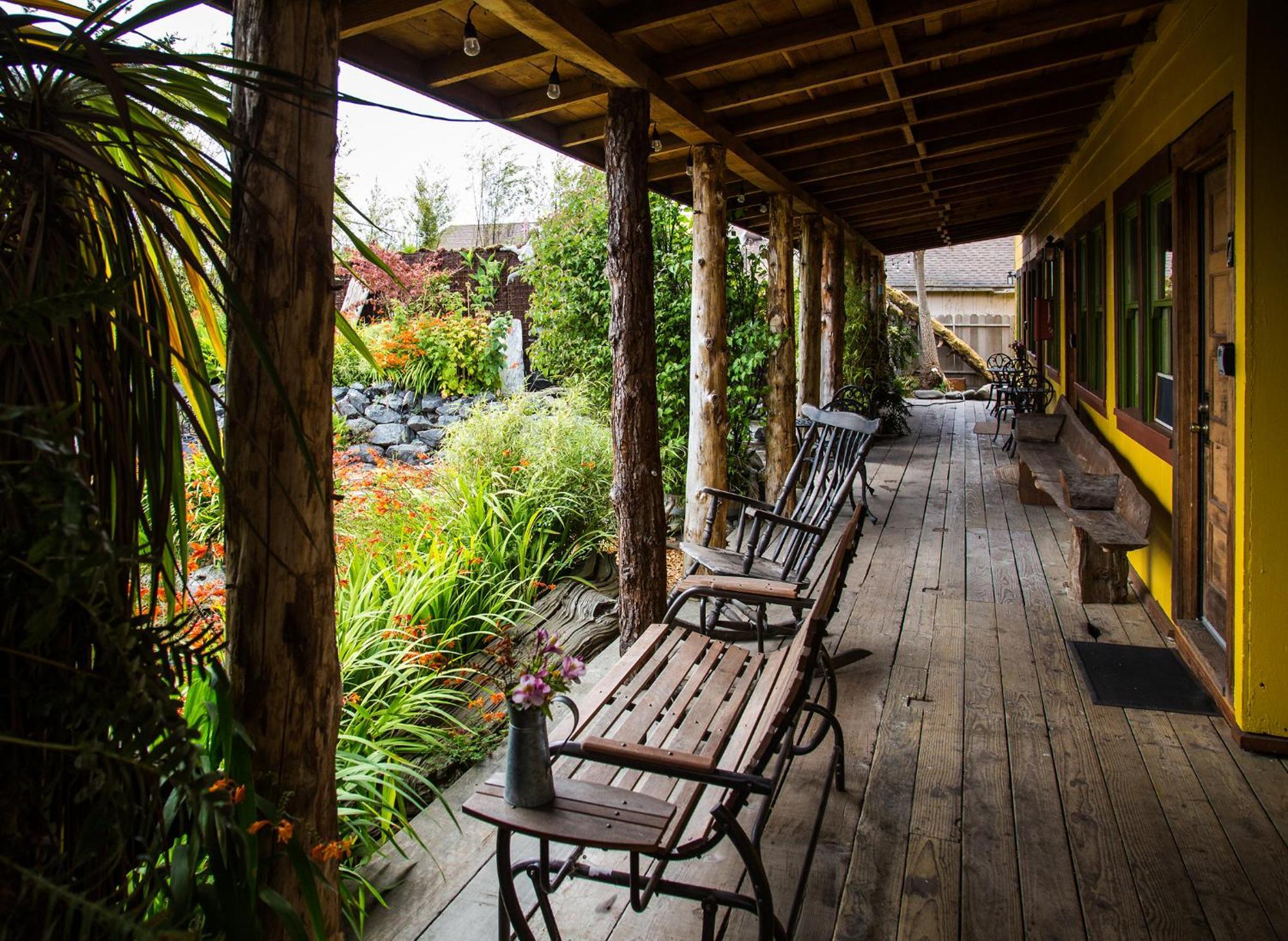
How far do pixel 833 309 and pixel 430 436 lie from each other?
172 inches

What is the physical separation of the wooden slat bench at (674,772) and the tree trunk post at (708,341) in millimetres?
2270

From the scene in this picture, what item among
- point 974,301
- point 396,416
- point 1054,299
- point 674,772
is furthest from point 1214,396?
point 974,301

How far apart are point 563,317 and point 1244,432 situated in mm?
4948

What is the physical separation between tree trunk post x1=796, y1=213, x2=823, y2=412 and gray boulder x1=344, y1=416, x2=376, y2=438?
4.53m

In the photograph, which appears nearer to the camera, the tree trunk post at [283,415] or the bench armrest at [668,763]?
the tree trunk post at [283,415]

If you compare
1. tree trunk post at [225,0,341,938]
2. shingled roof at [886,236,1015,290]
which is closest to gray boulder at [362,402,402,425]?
tree trunk post at [225,0,341,938]

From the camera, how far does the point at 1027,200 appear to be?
1053 cm

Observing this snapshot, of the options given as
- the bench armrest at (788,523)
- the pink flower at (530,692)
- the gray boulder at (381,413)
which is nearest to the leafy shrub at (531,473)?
the bench armrest at (788,523)

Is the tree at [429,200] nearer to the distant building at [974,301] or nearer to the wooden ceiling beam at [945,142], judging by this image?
the distant building at [974,301]

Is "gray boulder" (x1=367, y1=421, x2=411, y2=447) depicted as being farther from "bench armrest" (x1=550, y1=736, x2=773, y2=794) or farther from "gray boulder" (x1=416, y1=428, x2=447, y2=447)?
"bench armrest" (x1=550, y1=736, x2=773, y2=794)

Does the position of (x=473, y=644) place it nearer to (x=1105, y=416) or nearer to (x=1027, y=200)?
(x=1105, y=416)

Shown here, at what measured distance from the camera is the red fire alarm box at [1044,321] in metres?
9.34

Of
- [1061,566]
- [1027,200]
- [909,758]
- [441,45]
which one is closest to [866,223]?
[1027,200]

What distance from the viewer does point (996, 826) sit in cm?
260
